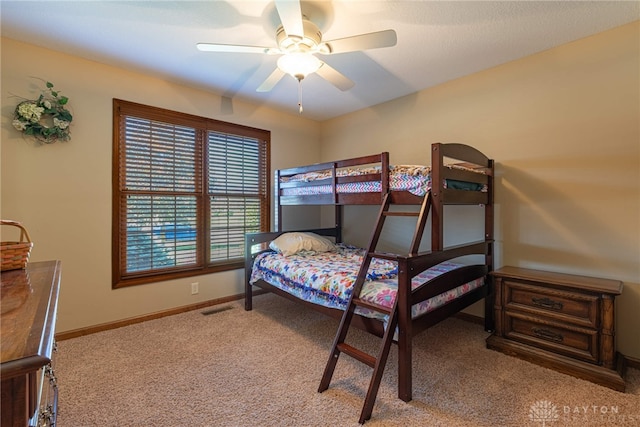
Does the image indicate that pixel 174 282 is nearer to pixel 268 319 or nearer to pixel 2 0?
pixel 268 319

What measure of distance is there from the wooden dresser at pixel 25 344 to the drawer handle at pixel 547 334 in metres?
2.77

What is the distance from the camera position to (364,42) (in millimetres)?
1758

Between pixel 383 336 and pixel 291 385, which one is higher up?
pixel 383 336

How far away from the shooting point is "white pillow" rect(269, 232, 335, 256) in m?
3.30

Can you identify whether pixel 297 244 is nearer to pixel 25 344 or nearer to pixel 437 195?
pixel 437 195

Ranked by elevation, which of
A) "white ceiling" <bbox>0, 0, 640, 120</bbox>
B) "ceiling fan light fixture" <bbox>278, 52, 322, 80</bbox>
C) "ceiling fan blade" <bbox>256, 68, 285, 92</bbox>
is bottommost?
"ceiling fan light fixture" <bbox>278, 52, 322, 80</bbox>

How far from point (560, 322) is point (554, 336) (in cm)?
12

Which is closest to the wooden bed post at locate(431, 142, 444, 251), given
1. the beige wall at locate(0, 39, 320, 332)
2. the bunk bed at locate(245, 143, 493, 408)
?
the bunk bed at locate(245, 143, 493, 408)

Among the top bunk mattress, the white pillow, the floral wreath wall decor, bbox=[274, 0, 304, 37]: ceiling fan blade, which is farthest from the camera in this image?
the white pillow

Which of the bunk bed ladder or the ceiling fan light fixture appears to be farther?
the ceiling fan light fixture

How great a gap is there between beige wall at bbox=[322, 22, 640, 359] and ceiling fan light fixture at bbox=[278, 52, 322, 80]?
186 centimetres

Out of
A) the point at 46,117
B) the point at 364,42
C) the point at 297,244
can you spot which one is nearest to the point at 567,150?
the point at 364,42

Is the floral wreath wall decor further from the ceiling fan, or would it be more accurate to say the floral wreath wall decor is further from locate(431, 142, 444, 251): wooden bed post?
locate(431, 142, 444, 251): wooden bed post

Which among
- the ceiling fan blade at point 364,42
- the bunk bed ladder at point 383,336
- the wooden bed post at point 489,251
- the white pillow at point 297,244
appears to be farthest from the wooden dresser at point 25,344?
the wooden bed post at point 489,251
